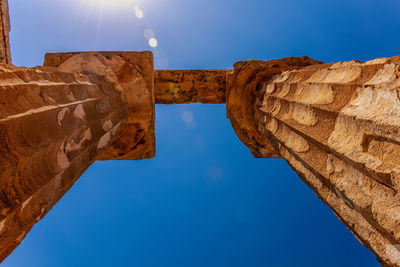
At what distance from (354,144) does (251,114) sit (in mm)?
3787

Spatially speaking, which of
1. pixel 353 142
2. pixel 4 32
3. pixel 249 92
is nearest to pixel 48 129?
pixel 353 142

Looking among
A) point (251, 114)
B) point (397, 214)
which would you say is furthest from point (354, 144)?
point (251, 114)

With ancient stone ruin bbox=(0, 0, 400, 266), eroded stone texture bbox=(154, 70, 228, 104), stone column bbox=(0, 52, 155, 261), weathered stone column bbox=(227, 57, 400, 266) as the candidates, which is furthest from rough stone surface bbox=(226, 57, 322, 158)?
stone column bbox=(0, 52, 155, 261)

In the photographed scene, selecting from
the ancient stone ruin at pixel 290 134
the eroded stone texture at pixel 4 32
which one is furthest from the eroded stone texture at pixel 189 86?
the eroded stone texture at pixel 4 32

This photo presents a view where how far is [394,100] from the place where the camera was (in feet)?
4.99

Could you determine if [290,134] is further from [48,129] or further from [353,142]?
[48,129]

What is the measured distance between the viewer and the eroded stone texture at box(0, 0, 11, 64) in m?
8.11

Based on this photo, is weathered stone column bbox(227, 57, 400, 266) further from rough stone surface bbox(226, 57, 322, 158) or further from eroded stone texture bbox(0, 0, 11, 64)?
eroded stone texture bbox(0, 0, 11, 64)

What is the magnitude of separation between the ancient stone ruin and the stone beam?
5.46 feet

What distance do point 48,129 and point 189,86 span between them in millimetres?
4140

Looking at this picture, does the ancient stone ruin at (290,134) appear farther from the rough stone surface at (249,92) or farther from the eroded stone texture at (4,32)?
the eroded stone texture at (4,32)

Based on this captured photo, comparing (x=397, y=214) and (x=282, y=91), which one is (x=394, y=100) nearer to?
(x=397, y=214)

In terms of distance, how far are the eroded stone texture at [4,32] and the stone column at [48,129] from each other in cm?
639

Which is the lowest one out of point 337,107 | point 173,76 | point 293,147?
point 337,107
